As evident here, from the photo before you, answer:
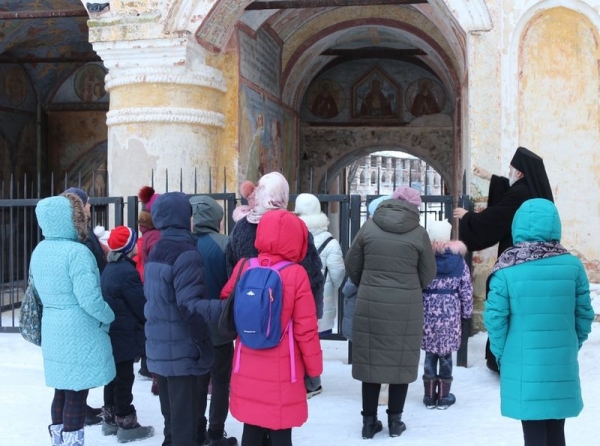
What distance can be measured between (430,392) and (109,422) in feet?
6.44

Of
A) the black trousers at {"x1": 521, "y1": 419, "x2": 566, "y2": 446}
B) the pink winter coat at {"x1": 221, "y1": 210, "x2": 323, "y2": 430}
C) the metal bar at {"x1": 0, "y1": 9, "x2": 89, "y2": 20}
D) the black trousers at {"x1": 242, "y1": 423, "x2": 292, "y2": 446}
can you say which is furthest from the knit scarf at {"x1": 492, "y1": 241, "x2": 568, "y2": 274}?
the metal bar at {"x1": 0, "y1": 9, "x2": 89, "y2": 20}

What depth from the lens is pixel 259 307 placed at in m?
3.21

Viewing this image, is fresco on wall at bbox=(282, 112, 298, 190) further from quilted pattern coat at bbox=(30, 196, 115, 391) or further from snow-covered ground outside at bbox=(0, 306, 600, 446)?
quilted pattern coat at bbox=(30, 196, 115, 391)

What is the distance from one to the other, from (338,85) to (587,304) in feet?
37.6

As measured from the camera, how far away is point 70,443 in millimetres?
3885

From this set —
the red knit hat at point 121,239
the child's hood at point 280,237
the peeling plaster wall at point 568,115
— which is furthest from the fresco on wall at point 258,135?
the child's hood at point 280,237

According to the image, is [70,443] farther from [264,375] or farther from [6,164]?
[6,164]

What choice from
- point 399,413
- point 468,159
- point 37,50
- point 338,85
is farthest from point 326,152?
point 399,413

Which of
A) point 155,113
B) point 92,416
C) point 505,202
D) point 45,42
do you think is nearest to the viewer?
point 92,416

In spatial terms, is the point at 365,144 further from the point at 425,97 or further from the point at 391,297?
the point at 391,297

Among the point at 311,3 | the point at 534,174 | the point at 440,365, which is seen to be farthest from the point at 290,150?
the point at 440,365

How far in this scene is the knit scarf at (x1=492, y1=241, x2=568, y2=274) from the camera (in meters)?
3.27

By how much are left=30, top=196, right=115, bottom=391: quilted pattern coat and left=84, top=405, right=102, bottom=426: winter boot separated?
90 centimetres

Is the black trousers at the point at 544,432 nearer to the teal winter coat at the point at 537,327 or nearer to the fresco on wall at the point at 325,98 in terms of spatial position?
the teal winter coat at the point at 537,327
